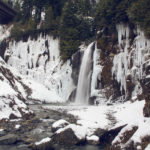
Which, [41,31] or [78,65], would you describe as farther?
[41,31]

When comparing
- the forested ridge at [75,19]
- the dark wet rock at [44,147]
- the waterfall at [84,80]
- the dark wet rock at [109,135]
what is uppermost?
the forested ridge at [75,19]

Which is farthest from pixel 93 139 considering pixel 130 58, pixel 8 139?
pixel 130 58

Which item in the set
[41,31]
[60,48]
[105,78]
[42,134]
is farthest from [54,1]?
[42,134]

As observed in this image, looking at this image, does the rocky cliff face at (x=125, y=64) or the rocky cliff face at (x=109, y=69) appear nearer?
the rocky cliff face at (x=125, y=64)

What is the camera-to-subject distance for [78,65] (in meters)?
32.5

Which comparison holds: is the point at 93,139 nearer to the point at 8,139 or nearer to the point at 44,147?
the point at 44,147

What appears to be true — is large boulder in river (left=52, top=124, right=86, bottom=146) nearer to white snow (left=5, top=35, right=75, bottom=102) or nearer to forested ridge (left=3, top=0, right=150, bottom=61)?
forested ridge (left=3, top=0, right=150, bottom=61)

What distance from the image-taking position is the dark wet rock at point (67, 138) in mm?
10903

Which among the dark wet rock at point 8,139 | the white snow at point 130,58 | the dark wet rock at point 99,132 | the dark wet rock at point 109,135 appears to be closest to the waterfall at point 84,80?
the white snow at point 130,58

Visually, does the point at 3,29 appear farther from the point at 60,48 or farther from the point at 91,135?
the point at 91,135

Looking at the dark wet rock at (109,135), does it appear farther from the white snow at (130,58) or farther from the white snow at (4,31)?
the white snow at (4,31)

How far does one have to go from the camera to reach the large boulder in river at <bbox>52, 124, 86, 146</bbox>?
10.9 meters

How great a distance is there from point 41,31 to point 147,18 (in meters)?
24.4

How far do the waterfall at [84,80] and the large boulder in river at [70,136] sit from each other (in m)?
17.5
